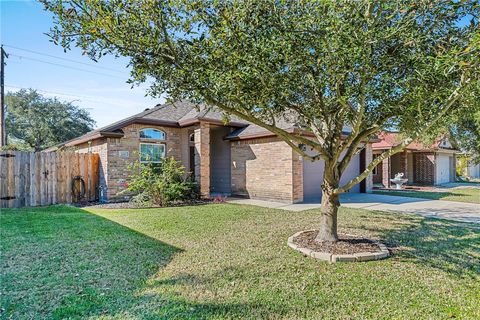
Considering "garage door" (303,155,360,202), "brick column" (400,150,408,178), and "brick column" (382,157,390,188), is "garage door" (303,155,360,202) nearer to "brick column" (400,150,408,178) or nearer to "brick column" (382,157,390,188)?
"brick column" (382,157,390,188)

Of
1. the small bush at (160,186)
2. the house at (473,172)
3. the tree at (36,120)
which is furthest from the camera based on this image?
the house at (473,172)

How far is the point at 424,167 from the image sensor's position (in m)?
22.2

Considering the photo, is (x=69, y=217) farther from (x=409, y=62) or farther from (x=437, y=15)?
(x=437, y=15)

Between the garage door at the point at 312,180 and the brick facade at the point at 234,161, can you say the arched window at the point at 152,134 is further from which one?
the garage door at the point at 312,180

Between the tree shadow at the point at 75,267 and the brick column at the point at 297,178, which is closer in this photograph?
the tree shadow at the point at 75,267

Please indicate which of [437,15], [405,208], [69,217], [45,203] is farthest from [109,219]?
[405,208]

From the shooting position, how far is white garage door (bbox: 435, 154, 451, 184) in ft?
73.5

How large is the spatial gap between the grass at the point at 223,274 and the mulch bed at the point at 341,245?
0.36 meters

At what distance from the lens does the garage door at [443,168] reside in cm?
2237

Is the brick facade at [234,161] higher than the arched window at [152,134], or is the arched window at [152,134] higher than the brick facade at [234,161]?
the arched window at [152,134]

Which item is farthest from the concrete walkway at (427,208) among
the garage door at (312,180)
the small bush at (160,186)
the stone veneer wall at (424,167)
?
the stone veneer wall at (424,167)

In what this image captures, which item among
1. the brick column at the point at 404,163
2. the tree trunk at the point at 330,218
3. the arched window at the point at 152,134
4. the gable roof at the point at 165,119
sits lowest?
the tree trunk at the point at 330,218

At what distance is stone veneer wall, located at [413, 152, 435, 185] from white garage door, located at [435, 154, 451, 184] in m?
0.68

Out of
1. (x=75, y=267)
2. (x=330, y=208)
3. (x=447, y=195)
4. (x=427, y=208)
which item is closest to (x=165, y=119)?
(x=75, y=267)
